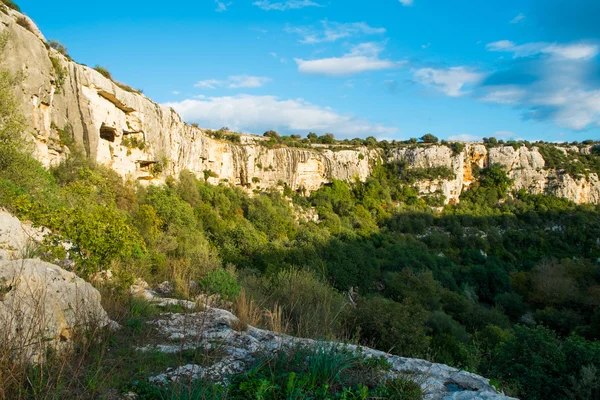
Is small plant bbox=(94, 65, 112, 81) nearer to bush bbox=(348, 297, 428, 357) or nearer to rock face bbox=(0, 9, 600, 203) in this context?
rock face bbox=(0, 9, 600, 203)

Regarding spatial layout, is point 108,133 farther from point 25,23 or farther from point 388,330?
point 388,330

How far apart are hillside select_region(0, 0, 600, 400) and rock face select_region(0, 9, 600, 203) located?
0.43 ft

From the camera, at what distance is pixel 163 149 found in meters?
24.0

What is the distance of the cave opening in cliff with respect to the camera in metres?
19.9

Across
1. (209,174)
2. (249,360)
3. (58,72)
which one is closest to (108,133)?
(58,72)

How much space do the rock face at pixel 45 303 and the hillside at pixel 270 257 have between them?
A: 28 mm

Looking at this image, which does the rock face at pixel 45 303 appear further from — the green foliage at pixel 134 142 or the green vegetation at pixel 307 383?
the green foliage at pixel 134 142

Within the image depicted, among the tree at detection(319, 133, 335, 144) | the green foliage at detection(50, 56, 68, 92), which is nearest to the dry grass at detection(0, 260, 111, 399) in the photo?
the green foliage at detection(50, 56, 68, 92)

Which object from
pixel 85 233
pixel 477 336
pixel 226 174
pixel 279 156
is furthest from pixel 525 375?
pixel 279 156

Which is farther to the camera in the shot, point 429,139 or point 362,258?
point 429,139

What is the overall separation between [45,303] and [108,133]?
20.0 meters

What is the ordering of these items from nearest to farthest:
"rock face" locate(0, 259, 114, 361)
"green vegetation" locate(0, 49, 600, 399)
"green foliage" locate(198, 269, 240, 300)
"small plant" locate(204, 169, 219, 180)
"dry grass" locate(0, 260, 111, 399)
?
"dry grass" locate(0, 260, 111, 399) → "rock face" locate(0, 259, 114, 361) → "green vegetation" locate(0, 49, 600, 399) → "green foliage" locate(198, 269, 240, 300) → "small plant" locate(204, 169, 219, 180)

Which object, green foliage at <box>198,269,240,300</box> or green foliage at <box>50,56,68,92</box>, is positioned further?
green foliage at <box>50,56,68,92</box>

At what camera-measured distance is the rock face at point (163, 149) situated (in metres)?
14.3
